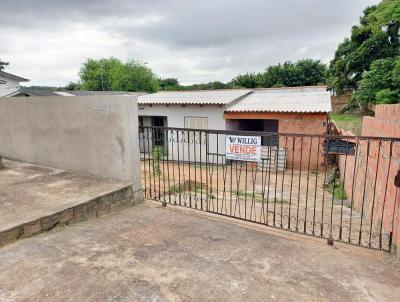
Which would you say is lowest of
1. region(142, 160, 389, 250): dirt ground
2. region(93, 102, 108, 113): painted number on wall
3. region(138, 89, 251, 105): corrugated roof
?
region(142, 160, 389, 250): dirt ground

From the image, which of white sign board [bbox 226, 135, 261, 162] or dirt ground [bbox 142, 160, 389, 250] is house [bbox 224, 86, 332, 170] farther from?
white sign board [bbox 226, 135, 261, 162]

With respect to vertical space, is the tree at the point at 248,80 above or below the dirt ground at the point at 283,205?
above

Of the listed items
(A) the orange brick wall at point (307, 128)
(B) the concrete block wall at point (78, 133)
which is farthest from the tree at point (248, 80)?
(B) the concrete block wall at point (78, 133)

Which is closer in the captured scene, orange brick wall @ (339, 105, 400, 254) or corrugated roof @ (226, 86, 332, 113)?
orange brick wall @ (339, 105, 400, 254)

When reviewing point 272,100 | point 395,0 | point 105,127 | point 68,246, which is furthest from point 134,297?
point 272,100

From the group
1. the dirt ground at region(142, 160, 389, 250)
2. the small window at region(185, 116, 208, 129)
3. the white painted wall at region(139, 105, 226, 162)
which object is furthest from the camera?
the small window at region(185, 116, 208, 129)

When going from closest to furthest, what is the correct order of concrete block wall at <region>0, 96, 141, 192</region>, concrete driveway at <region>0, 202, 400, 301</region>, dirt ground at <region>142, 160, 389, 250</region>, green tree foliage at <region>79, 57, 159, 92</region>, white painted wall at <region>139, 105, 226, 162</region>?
1. concrete driveway at <region>0, 202, 400, 301</region>
2. dirt ground at <region>142, 160, 389, 250</region>
3. concrete block wall at <region>0, 96, 141, 192</region>
4. white painted wall at <region>139, 105, 226, 162</region>
5. green tree foliage at <region>79, 57, 159, 92</region>

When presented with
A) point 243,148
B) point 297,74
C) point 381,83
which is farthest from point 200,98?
point 297,74

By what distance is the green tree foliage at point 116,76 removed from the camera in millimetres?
37375

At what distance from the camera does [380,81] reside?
32.9 feet

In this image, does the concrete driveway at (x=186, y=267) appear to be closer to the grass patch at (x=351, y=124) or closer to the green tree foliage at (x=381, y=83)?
the grass patch at (x=351, y=124)

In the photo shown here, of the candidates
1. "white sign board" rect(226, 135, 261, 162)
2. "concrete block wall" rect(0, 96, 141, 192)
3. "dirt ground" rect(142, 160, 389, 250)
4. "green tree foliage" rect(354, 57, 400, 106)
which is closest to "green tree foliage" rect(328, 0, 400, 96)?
"green tree foliage" rect(354, 57, 400, 106)

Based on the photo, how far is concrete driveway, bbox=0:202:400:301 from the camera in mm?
2377

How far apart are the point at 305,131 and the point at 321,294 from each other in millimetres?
9566
